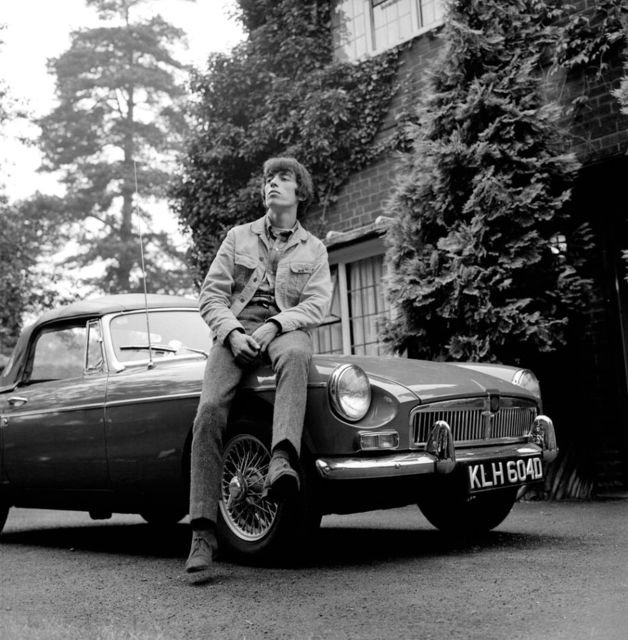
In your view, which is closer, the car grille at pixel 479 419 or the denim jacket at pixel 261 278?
the car grille at pixel 479 419

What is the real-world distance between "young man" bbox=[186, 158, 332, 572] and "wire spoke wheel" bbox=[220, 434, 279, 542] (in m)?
0.19

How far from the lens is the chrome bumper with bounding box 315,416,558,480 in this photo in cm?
440

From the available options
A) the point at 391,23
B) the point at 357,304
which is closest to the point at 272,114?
the point at 391,23

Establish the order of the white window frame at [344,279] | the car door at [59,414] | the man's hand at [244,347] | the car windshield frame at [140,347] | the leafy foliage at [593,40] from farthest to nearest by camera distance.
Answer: the white window frame at [344,279]
the leafy foliage at [593,40]
the car windshield frame at [140,347]
the car door at [59,414]
the man's hand at [244,347]

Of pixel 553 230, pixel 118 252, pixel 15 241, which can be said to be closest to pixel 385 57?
pixel 553 230

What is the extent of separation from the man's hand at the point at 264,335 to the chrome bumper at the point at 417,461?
0.64 metres

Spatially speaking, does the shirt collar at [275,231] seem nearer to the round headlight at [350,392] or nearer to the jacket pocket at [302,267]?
the jacket pocket at [302,267]

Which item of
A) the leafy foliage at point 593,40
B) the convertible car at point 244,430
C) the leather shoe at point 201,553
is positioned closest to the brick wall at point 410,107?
the leafy foliage at point 593,40

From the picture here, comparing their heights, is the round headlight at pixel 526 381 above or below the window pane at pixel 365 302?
below

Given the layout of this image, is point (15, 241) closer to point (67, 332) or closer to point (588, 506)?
point (67, 332)

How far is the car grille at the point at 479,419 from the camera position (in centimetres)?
469

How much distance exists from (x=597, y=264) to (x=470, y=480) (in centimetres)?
420

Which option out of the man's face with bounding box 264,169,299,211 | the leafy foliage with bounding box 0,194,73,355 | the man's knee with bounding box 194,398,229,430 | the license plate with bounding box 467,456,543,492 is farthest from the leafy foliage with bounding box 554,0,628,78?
the leafy foliage with bounding box 0,194,73,355

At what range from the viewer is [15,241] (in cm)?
1741
